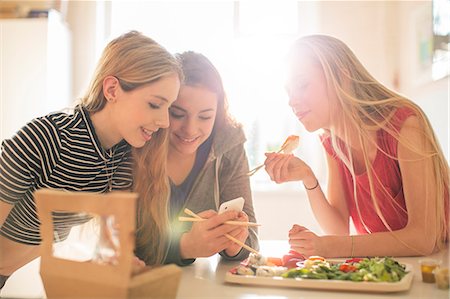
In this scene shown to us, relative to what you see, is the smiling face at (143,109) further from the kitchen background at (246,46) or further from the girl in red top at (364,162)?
the kitchen background at (246,46)

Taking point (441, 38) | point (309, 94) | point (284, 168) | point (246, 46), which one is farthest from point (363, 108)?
point (246, 46)

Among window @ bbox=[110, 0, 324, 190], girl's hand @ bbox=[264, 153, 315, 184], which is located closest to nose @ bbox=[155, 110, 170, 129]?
girl's hand @ bbox=[264, 153, 315, 184]

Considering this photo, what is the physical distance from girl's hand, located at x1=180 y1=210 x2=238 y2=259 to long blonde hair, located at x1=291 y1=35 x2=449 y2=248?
44 cm

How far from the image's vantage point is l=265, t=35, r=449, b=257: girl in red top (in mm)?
1127

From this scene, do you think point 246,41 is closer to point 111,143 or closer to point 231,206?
point 111,143

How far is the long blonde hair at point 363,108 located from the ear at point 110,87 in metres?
0.53

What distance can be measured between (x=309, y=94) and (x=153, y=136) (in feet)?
1.50

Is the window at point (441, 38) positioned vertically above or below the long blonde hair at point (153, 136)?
above

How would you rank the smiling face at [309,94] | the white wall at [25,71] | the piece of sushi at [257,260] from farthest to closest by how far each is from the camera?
the white wall at [25,71] → the smiling face at [309,94] → the piece of sushi at [257,260]

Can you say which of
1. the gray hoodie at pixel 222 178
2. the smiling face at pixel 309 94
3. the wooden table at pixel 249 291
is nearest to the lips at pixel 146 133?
the gray hoodie at pixel 222 178

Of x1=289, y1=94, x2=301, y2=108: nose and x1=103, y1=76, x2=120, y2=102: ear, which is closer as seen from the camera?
x1=103, y1=76, x2=120, y2=102: ear

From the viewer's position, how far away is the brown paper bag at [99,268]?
585 millimetres

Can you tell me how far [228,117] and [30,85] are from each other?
1644 mm

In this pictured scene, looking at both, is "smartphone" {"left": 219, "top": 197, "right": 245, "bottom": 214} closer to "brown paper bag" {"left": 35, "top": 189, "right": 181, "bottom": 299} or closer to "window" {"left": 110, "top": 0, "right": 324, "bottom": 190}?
"brown paper bag" {"left": 35, "top": 189, "right": 181, "bottom": 299}
